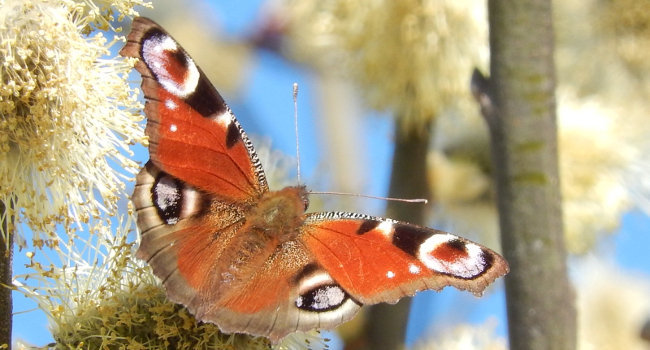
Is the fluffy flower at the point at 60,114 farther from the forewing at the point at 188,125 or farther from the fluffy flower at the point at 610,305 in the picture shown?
the fluffy flower at the point at 610,305

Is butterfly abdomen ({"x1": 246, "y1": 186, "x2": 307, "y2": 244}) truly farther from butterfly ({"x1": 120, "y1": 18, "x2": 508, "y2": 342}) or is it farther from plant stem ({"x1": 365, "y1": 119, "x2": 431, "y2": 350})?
plant stem ({"x1": 365, "y1": 119, "x2": 431, "y2": 350})

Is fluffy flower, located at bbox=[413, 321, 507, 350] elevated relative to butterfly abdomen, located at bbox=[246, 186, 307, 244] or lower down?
lower down

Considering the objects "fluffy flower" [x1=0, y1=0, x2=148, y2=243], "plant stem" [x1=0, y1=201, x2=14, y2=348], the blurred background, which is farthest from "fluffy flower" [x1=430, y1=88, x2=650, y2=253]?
"plant stem" [x1=0, y1=201, x2=14, y2=348]

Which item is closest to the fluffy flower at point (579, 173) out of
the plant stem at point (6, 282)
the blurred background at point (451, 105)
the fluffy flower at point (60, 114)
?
the blurred background at point (451, 105)

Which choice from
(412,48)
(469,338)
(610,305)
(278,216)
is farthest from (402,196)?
(610,305)

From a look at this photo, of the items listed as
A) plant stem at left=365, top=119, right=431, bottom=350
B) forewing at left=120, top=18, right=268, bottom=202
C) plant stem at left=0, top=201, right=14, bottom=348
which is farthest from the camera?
plant stem at left=365, top=119, right=431, bottom=350

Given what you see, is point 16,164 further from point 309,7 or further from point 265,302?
point 309,7

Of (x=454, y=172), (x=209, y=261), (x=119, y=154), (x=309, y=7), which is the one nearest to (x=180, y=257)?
(x=209, y=261)
